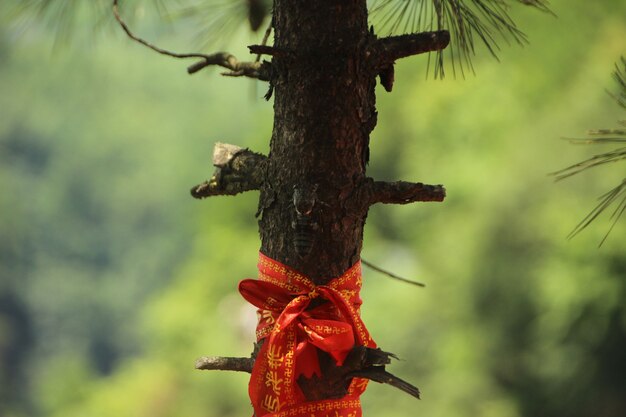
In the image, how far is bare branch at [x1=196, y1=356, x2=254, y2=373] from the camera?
0.94 metres

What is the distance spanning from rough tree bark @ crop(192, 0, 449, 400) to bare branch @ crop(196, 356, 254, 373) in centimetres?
6

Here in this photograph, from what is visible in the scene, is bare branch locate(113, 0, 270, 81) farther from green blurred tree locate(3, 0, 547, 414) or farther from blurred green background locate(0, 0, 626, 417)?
blurred green background locate(0, 0, 626, 417)

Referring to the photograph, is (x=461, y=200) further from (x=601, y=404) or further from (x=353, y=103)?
(x=353, y=103)

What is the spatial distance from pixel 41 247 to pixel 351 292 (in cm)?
1223

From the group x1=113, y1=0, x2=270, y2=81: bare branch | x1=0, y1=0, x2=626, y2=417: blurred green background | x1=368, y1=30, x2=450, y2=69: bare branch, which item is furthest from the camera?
x1=0, y1=0, x2=626, y2=417: blurred green background

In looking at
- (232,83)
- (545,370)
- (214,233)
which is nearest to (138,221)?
(232,83)

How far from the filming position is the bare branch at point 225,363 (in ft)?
3.09

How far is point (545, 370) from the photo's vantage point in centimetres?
348

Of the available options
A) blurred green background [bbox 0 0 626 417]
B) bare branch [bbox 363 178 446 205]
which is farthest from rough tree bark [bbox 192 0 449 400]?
blurred green background [bbox 0 0 626 417]

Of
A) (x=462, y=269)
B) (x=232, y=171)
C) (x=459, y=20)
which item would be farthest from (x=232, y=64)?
Result: (x=462, y=269)

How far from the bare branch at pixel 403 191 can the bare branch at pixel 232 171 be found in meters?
0.12

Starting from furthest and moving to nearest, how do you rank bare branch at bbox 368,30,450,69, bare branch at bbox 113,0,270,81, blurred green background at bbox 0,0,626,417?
blurred green background at bbox 0,0,626,417, bare branch at bbox 113,0,270,81, bare branch at bbox 368,30,450,69

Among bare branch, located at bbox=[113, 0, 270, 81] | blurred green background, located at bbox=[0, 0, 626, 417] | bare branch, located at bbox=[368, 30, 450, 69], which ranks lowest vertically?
blurred green background, located at bbox=[0, 0, 626, 417]

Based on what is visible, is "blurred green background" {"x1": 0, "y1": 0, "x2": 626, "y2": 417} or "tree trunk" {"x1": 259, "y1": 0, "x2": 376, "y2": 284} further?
"blurred green background" {"x1": 0, "y1": 0, "x2": 626, "y2": 417}
